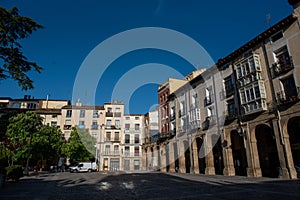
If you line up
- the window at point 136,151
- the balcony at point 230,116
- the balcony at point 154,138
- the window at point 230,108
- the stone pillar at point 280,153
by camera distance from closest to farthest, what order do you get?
the stone pillar at point 280,153, the balcony at point 230,116, the window at point 230,108, the balcony at point 154,138, the window at point 136,151

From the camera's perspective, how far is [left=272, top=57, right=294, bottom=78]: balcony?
19.0 metres

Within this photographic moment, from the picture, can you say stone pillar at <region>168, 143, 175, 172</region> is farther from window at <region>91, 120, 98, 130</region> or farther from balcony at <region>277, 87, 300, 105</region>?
window at <region>91, 120, 98, 130</region>

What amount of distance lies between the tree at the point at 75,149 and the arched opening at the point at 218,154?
27.1 meters

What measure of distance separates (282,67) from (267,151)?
853 cm

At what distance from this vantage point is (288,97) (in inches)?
741

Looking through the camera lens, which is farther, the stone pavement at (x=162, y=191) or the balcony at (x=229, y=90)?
the balcony at (x=229, y=90)

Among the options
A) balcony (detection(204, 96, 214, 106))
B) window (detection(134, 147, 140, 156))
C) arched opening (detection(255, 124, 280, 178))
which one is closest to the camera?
arched opening (detection(255, 124, 280, 178))

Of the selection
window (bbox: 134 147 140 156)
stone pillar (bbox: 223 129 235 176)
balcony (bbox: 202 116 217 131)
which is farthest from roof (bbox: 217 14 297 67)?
window (bbox: 134 147 140 156)

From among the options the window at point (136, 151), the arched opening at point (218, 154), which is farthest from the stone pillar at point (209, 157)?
the window at point (136, 151)

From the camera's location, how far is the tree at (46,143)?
35031 millimetres

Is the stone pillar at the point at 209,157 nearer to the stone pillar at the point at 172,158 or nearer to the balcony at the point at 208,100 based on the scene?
the balcony at the point at 208,100

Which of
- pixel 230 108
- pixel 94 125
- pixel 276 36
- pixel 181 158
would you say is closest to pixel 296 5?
pixel 276 36

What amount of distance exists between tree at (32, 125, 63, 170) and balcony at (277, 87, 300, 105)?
33.5 m

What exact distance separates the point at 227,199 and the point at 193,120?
22434 millimetres
